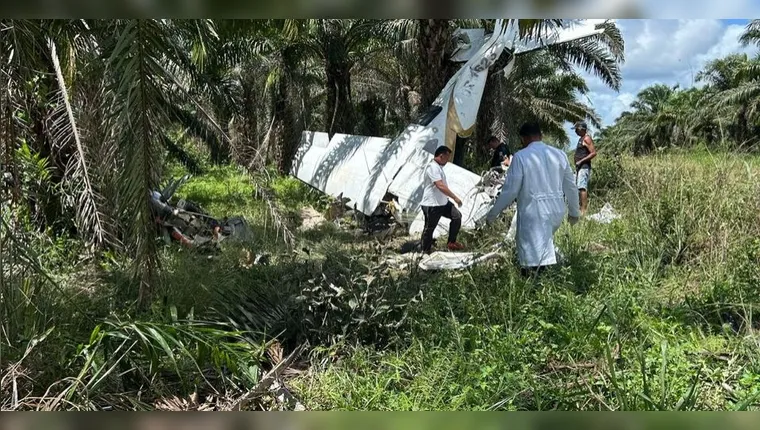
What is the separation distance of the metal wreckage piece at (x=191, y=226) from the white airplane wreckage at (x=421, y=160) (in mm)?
2189

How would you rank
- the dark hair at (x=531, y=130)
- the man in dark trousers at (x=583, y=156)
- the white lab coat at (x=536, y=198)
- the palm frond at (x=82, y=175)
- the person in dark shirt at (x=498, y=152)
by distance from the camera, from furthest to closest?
the person in dark shirt at (x=498, y=152) → the man in dark trousers at (x=583, y=156) → the dark hair at (x=531, y=130) → the white lab coat at (x=536, y=198) → the palm frond at (x=82, y=175)

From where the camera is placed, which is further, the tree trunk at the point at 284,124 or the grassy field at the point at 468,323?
the tree trunk at the point at 284,124

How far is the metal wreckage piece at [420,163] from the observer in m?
8.91

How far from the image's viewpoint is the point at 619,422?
1.50 m

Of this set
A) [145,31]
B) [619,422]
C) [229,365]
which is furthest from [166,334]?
[619,422]

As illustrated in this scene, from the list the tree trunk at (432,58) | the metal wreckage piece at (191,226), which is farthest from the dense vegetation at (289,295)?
the tree trunk at (432,58)

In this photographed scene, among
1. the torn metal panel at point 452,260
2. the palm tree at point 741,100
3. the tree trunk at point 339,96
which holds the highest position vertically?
the palm tree at point 741,100

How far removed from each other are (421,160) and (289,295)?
5.67 metres

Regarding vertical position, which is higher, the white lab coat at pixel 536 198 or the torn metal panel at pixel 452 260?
the white lab coat at pixel 536 198

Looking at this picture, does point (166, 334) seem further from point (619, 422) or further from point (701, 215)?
point (701, 215)

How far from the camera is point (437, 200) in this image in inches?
277

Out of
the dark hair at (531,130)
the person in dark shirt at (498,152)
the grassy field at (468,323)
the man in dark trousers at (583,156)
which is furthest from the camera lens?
the person in dark shirt at (498,152)

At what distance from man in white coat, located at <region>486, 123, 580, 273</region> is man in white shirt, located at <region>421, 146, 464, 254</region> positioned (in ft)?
5.13

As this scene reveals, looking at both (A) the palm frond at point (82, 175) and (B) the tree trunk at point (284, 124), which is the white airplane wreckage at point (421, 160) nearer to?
(A) the palm frond at point (82, 175)
